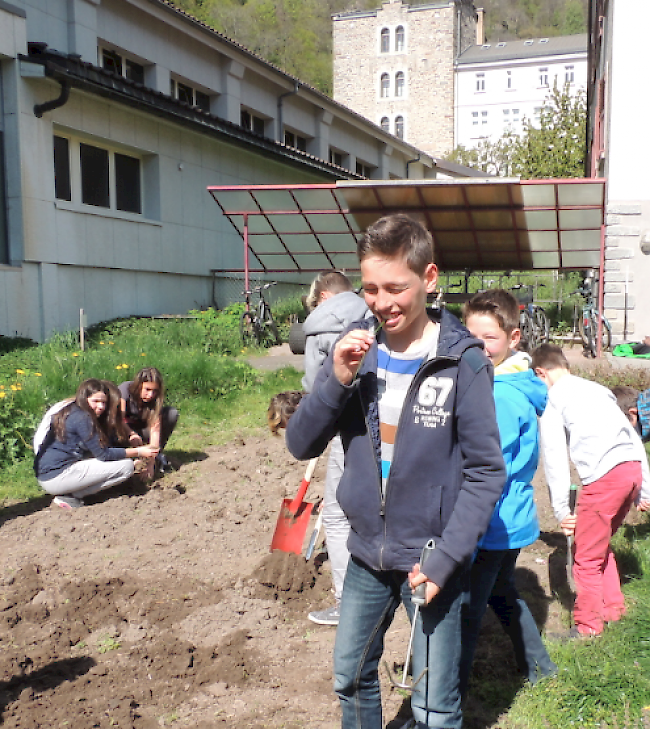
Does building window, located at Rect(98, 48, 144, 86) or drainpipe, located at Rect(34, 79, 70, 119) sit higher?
building window, located at Rect(98, 48, 144, 86)

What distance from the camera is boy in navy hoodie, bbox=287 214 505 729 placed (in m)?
2.02

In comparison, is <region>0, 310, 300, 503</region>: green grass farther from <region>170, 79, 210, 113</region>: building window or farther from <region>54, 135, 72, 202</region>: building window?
<region>170, 79, 210, 113</region>: building window

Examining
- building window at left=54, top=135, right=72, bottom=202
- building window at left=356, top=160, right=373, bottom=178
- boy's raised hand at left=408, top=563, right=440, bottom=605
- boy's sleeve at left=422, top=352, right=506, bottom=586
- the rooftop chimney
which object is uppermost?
the rooftop chimney

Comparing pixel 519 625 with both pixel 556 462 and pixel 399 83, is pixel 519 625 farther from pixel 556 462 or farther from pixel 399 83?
pixel 399 83

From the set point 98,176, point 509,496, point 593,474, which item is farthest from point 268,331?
point 509,496

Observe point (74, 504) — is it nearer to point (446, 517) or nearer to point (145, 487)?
point (145, 487)

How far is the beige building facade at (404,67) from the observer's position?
54781 millimetres

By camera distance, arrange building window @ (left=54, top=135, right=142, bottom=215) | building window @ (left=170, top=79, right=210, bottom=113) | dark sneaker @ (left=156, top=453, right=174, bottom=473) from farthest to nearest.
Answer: building window @ (left=170, top=79, right=210, bottom=113)
building window @ (left=54, top=135, right=142, bottom=215)
dark sneaker @ (left=156, top=453, right=174, bottom=473)

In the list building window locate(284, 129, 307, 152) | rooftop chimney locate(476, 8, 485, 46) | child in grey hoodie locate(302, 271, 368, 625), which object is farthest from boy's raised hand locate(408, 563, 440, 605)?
rooftop chimney locate(476, 8, 485, 46)

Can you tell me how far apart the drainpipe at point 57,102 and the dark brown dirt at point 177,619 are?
24.1ft

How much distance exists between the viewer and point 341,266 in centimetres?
1460

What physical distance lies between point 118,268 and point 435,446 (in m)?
11.6

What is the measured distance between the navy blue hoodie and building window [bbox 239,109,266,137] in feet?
58.1

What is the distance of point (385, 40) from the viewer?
5522 centimetres
